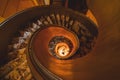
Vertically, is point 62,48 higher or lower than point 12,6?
lower

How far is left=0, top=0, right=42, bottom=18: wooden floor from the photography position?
3.66m

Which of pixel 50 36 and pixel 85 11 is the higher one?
pixel 85 11

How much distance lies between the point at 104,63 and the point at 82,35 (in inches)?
57.1

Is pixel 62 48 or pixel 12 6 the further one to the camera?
pixel 12 6

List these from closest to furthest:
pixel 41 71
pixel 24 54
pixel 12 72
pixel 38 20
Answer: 1. pixel 41 71
2. pixel 12 72
3. pixel 24 54
4. pixel 38 20

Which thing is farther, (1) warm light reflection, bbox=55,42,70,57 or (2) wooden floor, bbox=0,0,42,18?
(2) wooden floor, bbox=0,0,42,18

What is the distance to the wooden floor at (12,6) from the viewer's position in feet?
12.0

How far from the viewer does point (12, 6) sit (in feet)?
Result: 12.4

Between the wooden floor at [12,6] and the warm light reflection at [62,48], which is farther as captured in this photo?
the wooden floor at [12,6]

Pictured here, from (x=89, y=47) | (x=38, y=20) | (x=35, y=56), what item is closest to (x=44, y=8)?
(x=38, y=20)

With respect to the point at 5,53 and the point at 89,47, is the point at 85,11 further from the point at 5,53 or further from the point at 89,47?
the point at 5,53

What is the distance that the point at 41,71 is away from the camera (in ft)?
5.64

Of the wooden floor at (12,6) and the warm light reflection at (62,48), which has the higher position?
the wooden floor at (12,6)

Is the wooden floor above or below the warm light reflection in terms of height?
above
